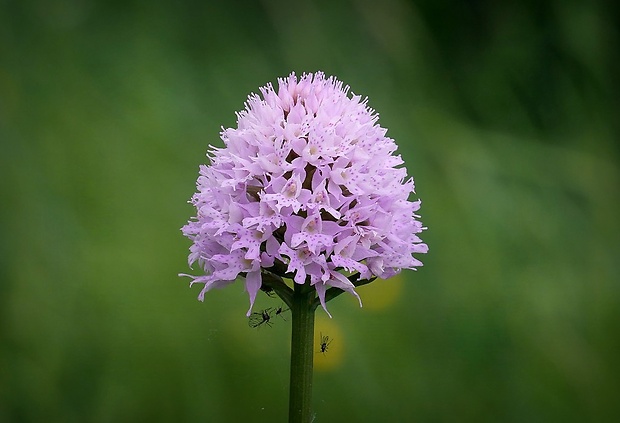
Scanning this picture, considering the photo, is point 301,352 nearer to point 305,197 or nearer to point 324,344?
point 305,197

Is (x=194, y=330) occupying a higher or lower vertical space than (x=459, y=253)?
lower

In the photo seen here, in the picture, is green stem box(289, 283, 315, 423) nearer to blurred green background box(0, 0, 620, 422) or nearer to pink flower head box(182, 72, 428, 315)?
pink flower head box(182, 72, 428, 315)

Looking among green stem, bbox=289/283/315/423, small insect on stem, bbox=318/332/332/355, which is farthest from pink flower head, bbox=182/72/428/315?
small insect on stem, bbox=318/332/332/355

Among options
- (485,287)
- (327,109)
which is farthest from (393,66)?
(327,109)

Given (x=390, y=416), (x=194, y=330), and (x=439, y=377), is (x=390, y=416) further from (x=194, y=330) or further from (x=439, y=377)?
(x=194, y=330)

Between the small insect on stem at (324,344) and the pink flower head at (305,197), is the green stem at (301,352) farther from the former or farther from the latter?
the small insect on stem at (324,344)

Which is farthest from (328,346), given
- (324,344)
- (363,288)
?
(324,344)

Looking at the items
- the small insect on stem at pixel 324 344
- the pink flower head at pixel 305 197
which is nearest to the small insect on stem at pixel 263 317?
the small insect on stem at pixel 324 344
